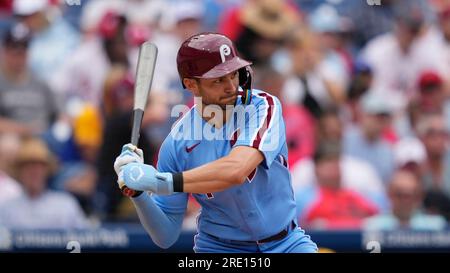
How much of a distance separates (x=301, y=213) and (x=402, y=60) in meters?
2.02

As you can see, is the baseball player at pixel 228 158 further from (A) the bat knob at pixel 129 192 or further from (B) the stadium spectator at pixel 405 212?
(B) the stadium spectator at pixel 405 212

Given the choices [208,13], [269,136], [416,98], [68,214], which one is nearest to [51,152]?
[68,214]

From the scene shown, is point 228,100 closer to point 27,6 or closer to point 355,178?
point 355,178

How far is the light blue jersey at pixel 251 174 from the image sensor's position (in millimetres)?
5039

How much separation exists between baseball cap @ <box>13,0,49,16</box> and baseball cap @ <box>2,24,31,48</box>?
24 centimetres

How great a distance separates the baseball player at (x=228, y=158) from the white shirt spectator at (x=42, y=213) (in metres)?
3.47

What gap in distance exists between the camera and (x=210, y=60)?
497 cm

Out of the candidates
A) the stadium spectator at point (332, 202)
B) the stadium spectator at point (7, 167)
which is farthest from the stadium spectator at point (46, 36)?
the stadium spectator at point (332, 202)

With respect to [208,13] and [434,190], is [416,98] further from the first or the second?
[208,13]

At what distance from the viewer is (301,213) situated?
845 centimetres

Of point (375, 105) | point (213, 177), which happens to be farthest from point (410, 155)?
point (213, 177)

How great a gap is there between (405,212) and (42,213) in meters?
3.01

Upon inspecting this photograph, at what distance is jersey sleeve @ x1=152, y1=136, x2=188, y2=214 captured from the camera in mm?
5125

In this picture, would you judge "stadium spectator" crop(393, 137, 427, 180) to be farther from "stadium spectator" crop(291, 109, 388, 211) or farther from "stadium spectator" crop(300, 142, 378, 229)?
"stadium spectator" crop(300, 142, 378, 229)
